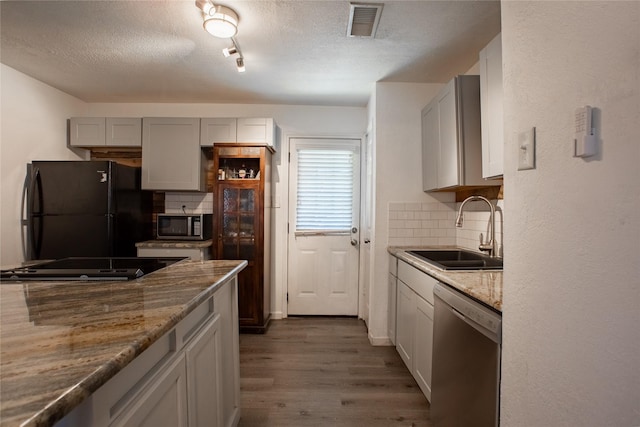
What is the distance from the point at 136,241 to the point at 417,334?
2795mm

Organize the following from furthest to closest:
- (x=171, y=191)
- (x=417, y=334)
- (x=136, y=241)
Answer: (x=171, y=191) → (x=136, y=241) → (x=417, y=334)

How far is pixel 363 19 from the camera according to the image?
1.93 m

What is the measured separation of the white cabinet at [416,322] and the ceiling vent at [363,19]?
1.60 metres

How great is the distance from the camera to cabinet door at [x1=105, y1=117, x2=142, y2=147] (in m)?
3.23

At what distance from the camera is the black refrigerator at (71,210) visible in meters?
2.78

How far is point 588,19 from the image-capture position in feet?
2.34

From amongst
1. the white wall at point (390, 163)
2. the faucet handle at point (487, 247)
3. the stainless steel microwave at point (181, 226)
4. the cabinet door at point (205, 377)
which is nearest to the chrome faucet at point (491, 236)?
the faucet handle at point (487, 247)

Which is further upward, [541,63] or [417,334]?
[541,63]

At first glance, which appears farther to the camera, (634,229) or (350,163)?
(350,163)

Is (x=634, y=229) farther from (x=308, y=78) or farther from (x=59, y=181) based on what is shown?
(x=59, y=181)

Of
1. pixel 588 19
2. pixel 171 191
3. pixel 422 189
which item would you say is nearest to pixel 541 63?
pixel 588 19

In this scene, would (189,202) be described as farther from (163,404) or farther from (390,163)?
(163,404)

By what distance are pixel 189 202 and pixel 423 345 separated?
279 centimetres

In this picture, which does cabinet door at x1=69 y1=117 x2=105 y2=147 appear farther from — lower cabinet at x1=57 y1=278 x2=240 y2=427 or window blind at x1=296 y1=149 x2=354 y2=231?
lower cabinet at x1=57 y1=278 x2=240 y2=427
